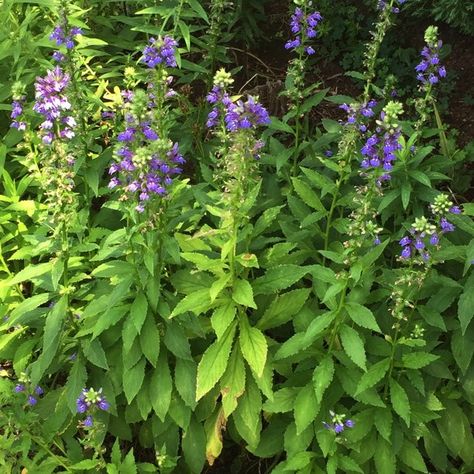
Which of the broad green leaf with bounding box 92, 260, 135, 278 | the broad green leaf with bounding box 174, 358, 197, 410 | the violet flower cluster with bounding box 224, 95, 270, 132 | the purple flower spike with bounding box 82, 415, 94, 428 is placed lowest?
the purple flower spike with bounding box 82, 415, 94, 428

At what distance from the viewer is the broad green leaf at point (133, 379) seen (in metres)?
3.71

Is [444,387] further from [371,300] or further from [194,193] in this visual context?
[194,193]

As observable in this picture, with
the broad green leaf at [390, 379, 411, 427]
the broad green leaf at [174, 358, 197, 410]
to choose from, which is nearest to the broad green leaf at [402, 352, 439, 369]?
the broad green leaf at [390, 379, 411, 427]

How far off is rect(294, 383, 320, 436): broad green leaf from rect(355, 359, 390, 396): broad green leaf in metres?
0.28

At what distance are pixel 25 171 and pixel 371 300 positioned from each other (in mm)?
2951

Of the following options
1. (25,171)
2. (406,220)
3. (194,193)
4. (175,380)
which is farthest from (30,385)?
(406,220)

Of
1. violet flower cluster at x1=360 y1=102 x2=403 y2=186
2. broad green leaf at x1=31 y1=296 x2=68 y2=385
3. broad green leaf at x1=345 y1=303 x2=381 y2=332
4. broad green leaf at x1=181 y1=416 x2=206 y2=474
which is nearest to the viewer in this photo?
violet flower cluster at x1=360 y1=102 x2=403 y2=186

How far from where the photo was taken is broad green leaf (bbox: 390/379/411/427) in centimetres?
349

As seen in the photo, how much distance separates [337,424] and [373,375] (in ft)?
1.12

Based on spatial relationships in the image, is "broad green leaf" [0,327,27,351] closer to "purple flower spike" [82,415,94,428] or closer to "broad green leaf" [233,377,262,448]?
"purple flower spike" [82,415,94,428]

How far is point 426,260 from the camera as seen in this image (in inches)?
132

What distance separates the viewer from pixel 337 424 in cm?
350

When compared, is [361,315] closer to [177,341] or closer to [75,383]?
[177,341]

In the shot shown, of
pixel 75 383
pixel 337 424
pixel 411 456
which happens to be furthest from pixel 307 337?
pixel 75 383
